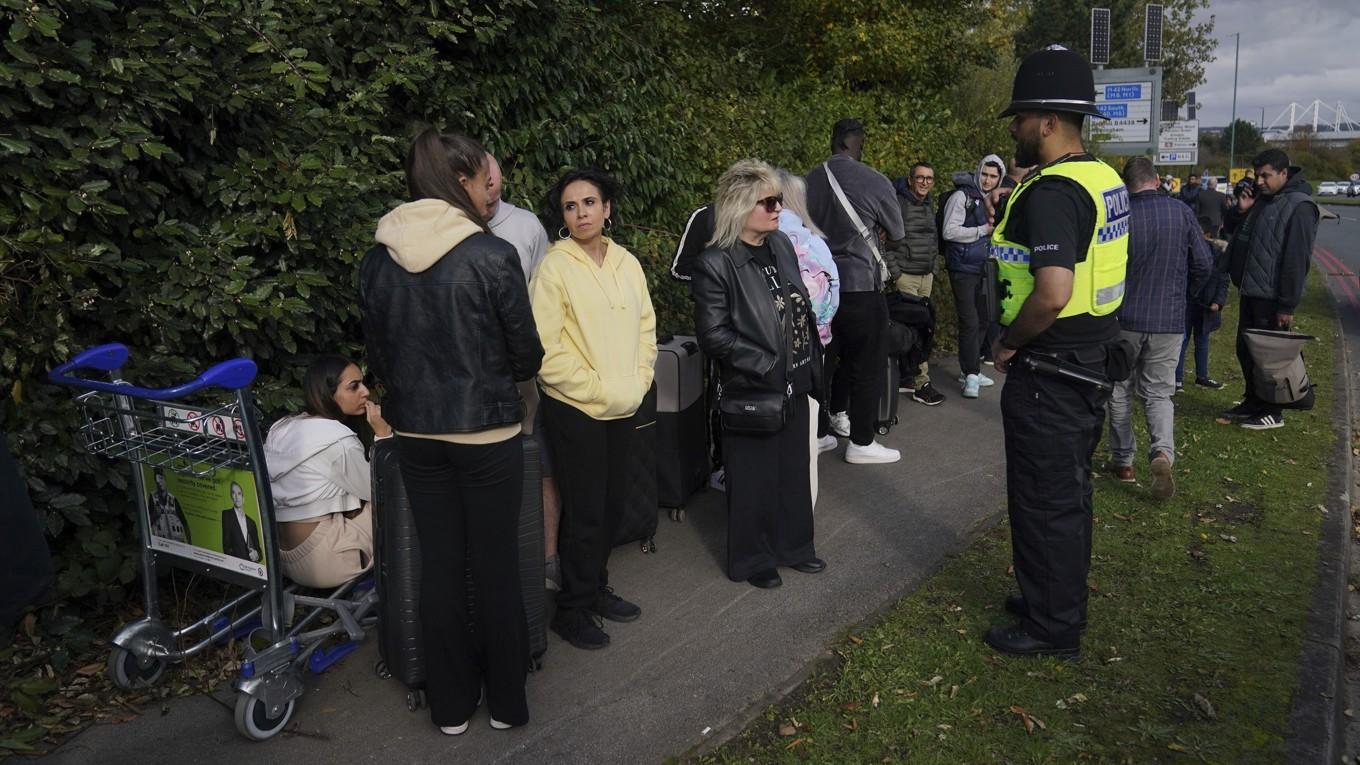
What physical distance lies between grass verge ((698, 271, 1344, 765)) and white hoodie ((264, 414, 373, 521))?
1.74 meters

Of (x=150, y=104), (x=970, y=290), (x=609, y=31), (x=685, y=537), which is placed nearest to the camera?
(x=150, y=104)

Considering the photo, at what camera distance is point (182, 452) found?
349 centimetres

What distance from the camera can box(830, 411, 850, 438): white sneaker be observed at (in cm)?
742

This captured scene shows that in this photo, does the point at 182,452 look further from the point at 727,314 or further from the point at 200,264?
the point at 727,314

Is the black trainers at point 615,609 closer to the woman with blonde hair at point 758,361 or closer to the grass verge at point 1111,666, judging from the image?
the woman with blonde hair at point 758,361

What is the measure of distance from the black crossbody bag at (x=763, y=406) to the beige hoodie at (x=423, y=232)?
1820mm

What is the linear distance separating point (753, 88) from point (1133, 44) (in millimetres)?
38579

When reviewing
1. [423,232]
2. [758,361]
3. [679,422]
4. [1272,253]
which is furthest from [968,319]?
[423,232]

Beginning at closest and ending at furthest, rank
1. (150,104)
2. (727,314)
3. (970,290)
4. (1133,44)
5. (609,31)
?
(150,104) < (727,314) < (609,31) < (970,290) < (1133,44)

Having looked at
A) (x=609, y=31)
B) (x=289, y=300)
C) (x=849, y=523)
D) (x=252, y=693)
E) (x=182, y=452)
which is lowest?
(x=849, y=523)

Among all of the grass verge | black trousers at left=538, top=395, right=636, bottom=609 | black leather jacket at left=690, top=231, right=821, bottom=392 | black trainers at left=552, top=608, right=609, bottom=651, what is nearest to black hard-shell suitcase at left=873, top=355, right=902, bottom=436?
the grass verge

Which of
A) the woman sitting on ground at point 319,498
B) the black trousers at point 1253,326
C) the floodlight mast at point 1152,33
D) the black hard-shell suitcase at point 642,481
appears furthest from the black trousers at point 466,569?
the floodlight mast at point 1152,33

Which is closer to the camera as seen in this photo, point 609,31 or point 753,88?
point 609,31

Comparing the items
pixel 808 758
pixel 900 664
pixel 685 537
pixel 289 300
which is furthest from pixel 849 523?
pixel 289 300
